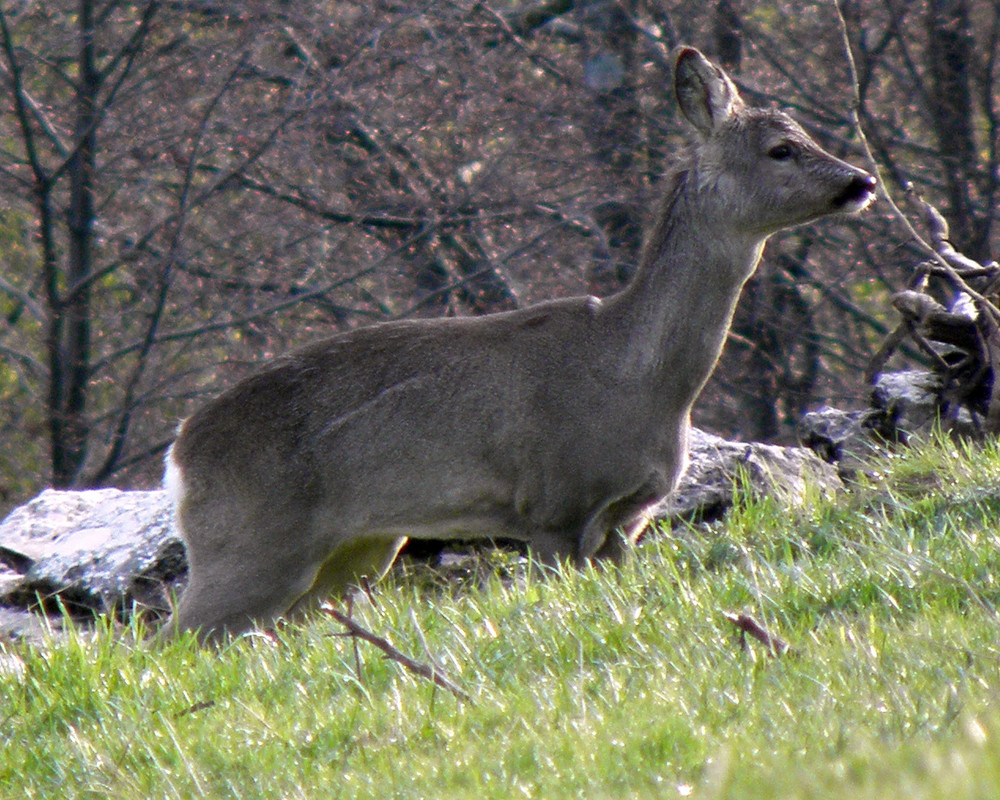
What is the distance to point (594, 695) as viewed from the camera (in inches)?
158

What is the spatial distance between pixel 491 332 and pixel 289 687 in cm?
271

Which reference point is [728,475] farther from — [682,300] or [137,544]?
[137,544]

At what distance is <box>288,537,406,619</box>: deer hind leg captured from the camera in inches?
280

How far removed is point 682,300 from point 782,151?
0.83m

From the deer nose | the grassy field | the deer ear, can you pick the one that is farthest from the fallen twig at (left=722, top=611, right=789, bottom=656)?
the deer ear

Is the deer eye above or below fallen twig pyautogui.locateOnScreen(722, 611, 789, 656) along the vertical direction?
above

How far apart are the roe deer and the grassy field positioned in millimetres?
866

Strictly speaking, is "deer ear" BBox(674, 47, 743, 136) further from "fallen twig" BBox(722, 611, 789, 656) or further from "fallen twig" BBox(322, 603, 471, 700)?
"fallen twig" BBox(322, 603, 471, 700)

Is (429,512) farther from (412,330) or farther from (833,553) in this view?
(833,553)

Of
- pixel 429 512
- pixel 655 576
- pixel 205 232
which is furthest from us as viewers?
pixel 205 232

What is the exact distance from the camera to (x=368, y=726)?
4004mm

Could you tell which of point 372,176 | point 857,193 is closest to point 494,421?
point 857,193

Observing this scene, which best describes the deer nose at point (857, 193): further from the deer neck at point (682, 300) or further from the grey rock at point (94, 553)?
the grey rock at point (94, 553)

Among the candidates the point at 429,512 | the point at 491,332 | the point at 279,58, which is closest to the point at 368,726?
the point at 429,512
